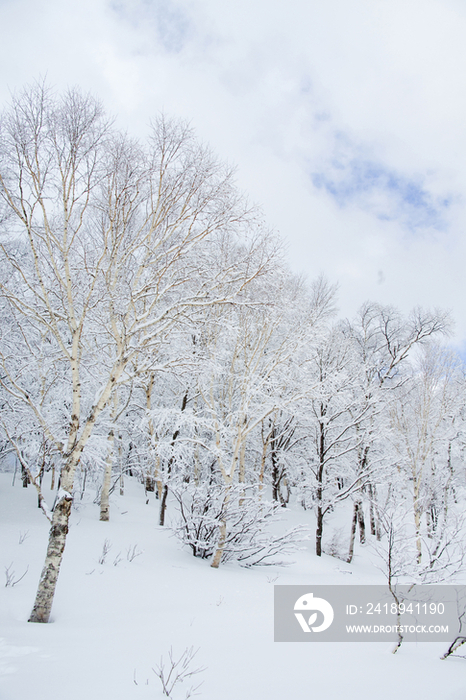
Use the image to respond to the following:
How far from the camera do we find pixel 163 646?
3590 mm

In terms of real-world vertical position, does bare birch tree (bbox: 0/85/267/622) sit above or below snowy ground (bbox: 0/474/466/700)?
above

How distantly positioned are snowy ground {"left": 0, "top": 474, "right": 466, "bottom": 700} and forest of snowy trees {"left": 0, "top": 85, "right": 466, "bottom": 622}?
873 mm

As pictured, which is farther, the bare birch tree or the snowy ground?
the bare birch tree

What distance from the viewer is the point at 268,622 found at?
4699 mm

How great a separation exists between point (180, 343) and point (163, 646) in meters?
6.42

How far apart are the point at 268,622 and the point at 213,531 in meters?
3.65

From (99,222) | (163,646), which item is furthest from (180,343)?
(163,646)

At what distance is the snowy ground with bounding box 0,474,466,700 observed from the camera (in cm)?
283

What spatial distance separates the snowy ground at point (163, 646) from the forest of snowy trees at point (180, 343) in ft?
2.86

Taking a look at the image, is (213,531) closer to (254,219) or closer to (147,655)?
(147,655)

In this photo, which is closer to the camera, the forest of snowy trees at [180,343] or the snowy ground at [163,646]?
the snowy ground at [163,646]

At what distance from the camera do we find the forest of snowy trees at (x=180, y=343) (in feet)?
15.9

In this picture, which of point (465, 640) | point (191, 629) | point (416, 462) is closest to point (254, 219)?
point (191, 629)

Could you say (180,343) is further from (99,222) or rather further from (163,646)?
(163,646)
